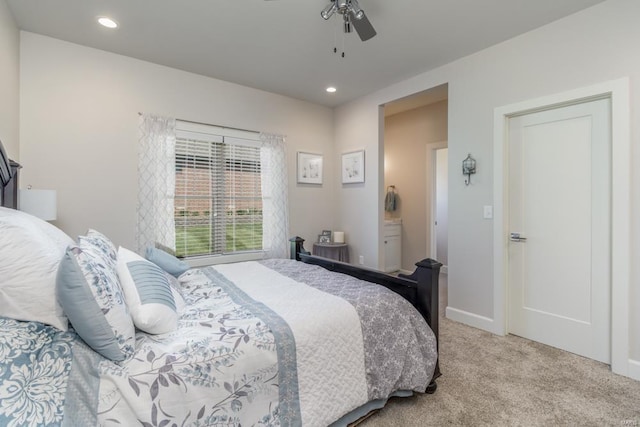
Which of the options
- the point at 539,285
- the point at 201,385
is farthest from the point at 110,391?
the point at 539,285

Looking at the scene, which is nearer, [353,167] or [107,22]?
[107,22]

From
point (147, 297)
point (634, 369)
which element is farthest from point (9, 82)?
point (634, 369)

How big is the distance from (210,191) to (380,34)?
255 cm

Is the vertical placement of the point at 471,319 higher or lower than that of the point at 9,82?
lower

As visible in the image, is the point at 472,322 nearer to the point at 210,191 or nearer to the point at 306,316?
the point at 306,316

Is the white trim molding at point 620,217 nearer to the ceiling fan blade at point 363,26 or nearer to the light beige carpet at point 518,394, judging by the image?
the light beige carpet at point 518,394

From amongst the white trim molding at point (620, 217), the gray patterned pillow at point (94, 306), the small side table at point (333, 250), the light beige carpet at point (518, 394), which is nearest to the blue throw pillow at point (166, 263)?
the gray patterned pillow at point (94, 306)

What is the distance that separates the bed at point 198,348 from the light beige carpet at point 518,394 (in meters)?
0.13

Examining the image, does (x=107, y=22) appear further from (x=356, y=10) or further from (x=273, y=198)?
(x=273, y=198)

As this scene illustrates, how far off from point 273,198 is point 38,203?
2.37 m

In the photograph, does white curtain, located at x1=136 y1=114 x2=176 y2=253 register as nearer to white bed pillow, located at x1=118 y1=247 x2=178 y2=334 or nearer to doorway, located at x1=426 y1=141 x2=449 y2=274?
white bed pillow, located at x1=118 y1=247 x2=178 y2=334

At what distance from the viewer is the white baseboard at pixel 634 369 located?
2.15m

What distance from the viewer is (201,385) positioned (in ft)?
3.76

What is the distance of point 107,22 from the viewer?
2.54 meters
